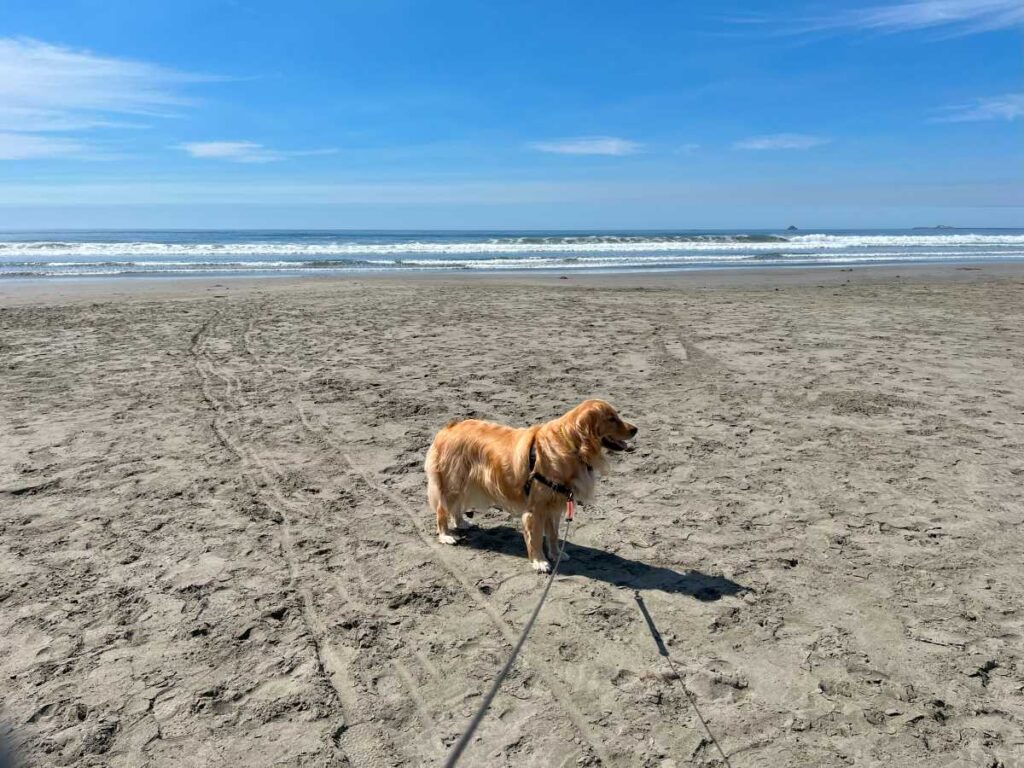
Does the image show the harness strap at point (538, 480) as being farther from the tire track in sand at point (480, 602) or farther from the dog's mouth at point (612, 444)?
the tire track in sand at point (480, 602)

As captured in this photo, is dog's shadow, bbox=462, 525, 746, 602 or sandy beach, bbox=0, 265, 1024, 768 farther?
dog's shadow, bbox=462, 525, 746, 602

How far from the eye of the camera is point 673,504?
518cm

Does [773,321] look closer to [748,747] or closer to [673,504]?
[673,504]

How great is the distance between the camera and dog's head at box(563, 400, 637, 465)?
14.1 ft

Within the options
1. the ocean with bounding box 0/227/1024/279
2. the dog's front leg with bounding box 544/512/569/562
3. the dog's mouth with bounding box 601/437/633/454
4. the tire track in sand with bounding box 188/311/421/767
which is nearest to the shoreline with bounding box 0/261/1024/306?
the ocean with bounding box 0/227/1024/279

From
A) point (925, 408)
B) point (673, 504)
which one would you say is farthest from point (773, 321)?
point (673, 504)

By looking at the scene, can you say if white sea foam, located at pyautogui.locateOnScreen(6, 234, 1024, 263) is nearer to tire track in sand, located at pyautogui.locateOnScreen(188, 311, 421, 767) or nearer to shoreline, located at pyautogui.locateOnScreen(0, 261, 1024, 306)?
Answer: shoreline, located at pyautogui.locateOnScreen(0, 261, 1024, 306)

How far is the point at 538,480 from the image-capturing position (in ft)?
14.1

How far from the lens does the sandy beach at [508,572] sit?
2934 mm

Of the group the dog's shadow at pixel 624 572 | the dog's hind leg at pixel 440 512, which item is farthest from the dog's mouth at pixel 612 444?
the dog's hind leg at pixel 440 512

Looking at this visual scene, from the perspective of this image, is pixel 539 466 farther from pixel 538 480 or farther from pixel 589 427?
pixel 589 427

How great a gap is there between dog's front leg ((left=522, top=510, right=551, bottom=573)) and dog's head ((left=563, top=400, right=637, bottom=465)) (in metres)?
0.50

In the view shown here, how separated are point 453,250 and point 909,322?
34.8 metres

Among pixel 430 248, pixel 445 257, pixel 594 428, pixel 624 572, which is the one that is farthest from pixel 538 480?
pixel 430 248
